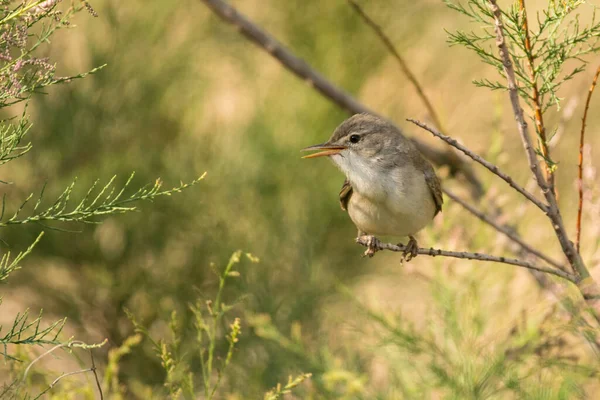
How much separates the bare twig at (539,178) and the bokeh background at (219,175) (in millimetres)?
2242

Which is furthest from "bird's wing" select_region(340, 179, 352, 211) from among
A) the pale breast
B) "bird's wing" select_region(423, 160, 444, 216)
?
"bird's wing" select_region(423, 160, 444, 216)

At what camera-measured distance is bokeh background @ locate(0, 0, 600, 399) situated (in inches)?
185

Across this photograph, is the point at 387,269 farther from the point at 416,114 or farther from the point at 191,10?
the point at 191,10

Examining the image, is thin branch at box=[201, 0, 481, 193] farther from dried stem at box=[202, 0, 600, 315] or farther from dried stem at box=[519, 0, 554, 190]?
dried stem at box=[519, 0, 554, 190]

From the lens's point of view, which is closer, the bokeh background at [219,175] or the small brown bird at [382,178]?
the small brown bird at [382,178]

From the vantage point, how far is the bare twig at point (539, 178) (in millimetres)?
1704

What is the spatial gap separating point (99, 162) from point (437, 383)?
8.63 ft

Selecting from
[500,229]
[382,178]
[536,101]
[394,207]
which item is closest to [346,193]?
[382,178]

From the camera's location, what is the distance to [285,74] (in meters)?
5.60

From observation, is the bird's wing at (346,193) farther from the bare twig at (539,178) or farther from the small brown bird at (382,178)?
the bare twig at (539,178)

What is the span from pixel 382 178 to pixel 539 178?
4.49ft

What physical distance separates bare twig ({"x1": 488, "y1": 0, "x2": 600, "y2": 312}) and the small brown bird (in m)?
1.17

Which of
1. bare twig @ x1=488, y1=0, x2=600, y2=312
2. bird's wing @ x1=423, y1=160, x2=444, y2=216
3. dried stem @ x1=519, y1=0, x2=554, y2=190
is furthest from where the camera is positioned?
bird's wing @ x1=423, y1=160, x2=444, y2=216

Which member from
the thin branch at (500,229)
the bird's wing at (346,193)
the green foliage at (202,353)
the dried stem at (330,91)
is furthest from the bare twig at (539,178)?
the bird's wing at (346,193)
